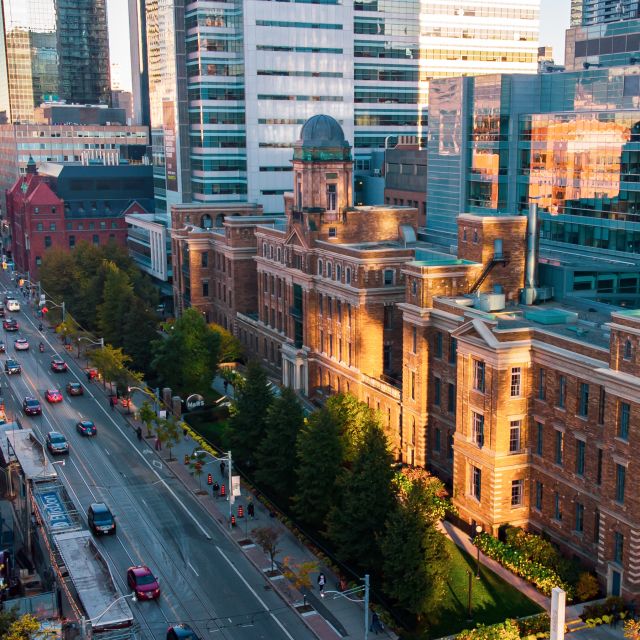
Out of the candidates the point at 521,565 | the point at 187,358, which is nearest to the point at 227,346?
the point at 187,358

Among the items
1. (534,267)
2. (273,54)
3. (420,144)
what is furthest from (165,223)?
(534,267)

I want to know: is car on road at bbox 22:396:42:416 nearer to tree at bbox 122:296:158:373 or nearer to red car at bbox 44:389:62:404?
red car at bbox 44:389:62:404

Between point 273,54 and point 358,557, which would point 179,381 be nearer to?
point 358,557

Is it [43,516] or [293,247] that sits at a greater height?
[293,247]

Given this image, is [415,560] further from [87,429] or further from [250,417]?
[87,429]

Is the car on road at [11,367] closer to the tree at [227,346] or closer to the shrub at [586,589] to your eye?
the tree at [227,346]

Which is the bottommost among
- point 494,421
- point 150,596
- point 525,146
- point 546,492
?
point 150,596
